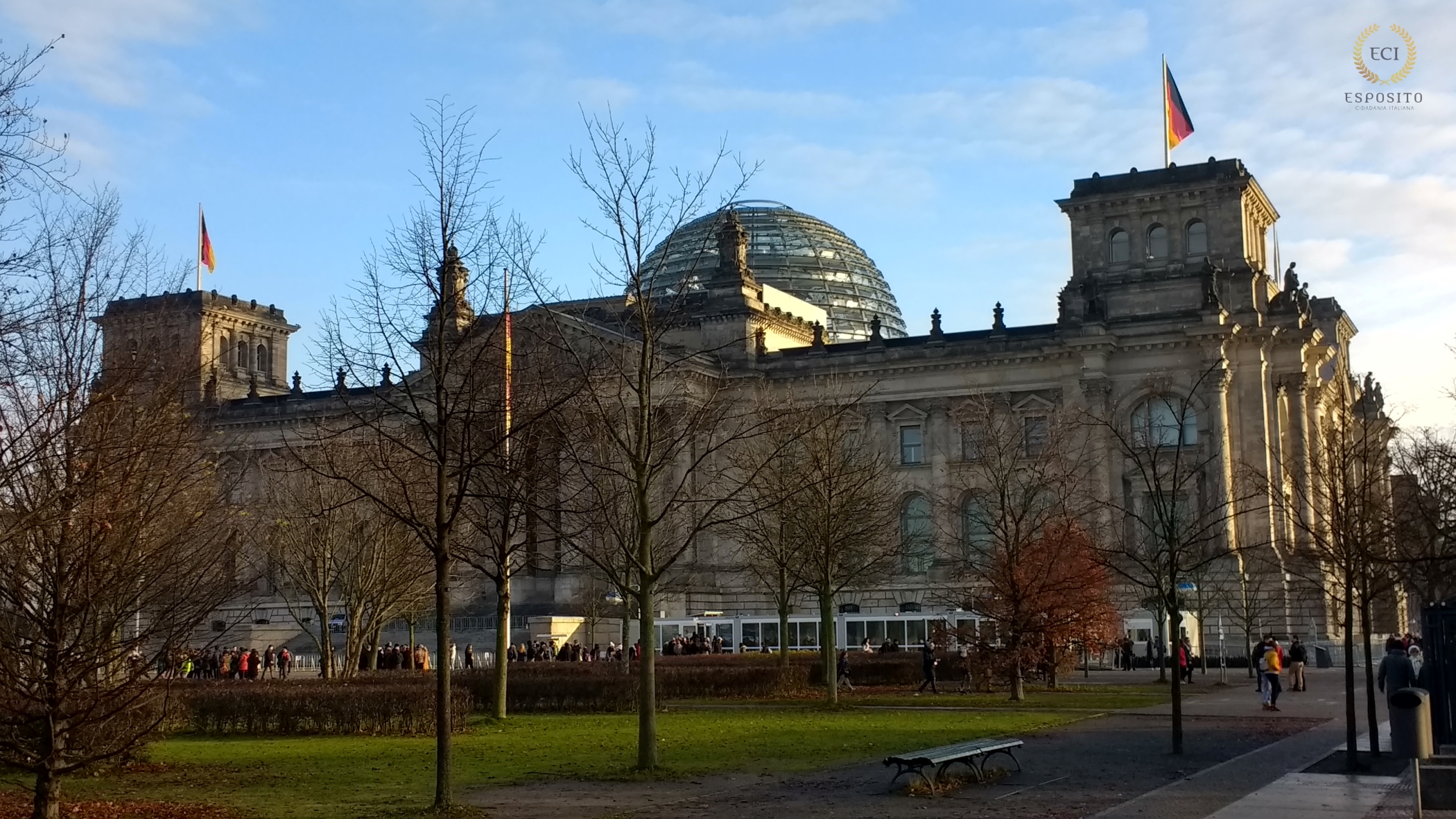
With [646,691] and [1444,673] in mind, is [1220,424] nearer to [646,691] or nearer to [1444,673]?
[1444,673]

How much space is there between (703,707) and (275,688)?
37.2 ft

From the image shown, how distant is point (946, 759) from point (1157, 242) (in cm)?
6305

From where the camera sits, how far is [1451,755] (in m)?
20.2

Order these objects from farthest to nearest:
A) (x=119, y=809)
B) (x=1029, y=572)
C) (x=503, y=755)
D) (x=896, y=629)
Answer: (x=896, y=629) → (x=1029, y=572) → (x=503, y=755) → (x=119, y=809)

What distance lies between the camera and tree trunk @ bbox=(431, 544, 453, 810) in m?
17.9

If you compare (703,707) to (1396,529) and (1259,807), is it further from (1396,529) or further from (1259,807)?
(1259,807)

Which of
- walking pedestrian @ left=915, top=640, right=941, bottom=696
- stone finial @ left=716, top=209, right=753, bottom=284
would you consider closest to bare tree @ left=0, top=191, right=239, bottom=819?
walking pedestrian @ left=915, top=640, right=941, bottom=696

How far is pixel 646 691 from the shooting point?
2197cm

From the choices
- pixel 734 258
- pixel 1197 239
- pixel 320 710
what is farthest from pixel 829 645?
pixel 734 258

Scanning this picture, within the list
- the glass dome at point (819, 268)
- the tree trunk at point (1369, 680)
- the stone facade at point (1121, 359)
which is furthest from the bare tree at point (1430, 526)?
the glass dome at point (819, 268)

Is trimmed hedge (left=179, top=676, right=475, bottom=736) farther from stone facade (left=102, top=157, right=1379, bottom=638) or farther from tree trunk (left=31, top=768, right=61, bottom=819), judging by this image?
stone facade (left=102, top=157, right=1379, bottom=638)

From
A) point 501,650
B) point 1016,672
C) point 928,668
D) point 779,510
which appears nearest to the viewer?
point 501,650

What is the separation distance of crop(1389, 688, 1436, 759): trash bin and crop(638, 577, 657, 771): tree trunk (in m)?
10.1

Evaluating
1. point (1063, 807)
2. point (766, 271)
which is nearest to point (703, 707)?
point (1063, 807)
